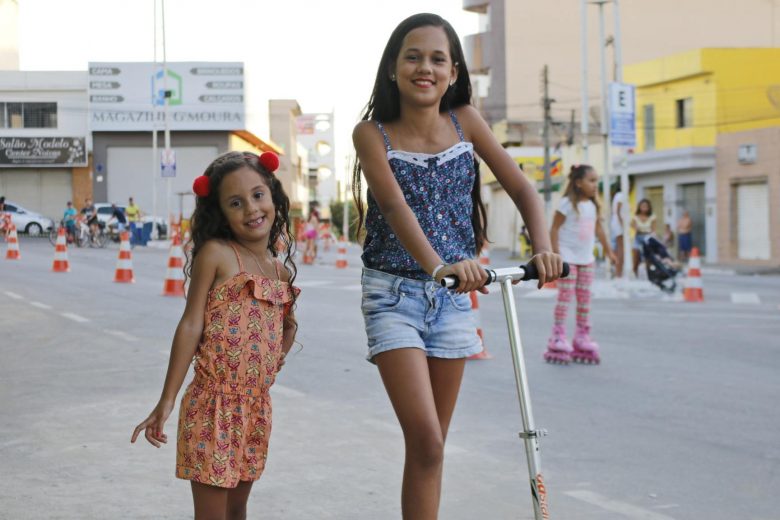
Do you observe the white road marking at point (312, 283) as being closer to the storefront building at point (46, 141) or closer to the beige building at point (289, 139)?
the storefront building at point (46, 141)

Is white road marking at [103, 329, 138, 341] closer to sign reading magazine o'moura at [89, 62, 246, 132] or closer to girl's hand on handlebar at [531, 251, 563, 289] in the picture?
girl's hand on handlebar at [531, 251, 563, 289]

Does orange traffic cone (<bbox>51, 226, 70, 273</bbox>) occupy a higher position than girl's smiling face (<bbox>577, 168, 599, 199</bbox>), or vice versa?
girl's smiling face (<bbox>577, 168, 599, 199</bbox>)

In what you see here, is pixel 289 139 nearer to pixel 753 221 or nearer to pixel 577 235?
pixel 753 221

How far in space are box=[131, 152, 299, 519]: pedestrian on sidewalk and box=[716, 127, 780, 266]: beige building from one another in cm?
3396

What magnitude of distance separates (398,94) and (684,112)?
41808 millimetres

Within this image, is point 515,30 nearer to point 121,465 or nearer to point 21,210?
point 21,210

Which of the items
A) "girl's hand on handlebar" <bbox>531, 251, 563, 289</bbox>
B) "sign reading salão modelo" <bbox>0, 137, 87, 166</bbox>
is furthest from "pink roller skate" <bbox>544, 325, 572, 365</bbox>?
"sign reading salão modelo" <bbox>0, 137, 87, 166</bbox>

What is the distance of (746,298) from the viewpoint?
19922 millimetres

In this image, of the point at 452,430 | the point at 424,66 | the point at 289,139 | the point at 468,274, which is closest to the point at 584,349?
the point at 452,430

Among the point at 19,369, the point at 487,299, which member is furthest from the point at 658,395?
the point at 487,299

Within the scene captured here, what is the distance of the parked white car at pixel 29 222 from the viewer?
156 ft

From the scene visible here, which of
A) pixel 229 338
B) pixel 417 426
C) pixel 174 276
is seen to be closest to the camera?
pixel 417 426

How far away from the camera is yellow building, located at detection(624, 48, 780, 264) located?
37.9 m

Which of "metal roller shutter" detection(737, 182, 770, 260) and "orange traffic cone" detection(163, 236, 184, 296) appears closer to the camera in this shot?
"orange traffic cone" detection(163, 236, 184, 296)
